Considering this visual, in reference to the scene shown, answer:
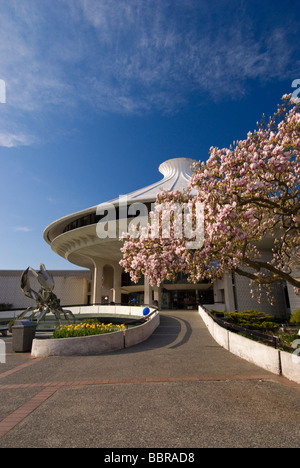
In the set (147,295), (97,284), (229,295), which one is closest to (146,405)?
(229,295)

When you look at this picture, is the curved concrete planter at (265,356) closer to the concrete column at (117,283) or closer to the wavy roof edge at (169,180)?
the wavy roof edge at (169,180)

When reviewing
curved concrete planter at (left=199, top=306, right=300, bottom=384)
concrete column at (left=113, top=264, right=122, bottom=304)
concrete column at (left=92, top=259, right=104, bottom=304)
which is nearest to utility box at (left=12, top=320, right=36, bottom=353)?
curved concrete planter at (left=199, top=306, right=300, bottom=384)

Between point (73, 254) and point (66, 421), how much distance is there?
42.9m

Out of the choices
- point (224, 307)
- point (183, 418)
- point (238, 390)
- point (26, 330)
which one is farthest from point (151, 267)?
point (224, 307)

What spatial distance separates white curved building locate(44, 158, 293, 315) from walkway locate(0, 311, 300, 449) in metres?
21.5

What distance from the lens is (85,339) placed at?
9867mm

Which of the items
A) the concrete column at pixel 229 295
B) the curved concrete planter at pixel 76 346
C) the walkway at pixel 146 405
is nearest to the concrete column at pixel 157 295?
the concrete column at pixel 229 295

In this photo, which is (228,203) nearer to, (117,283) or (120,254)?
(120,254)

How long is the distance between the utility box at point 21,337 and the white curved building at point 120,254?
19.1 meters

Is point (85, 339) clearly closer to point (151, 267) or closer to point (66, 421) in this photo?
point (151, 267)

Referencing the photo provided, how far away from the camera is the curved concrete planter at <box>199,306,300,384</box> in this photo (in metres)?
6.15

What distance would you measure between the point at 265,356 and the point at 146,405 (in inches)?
169

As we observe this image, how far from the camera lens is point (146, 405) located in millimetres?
4730

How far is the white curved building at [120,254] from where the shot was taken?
3456 centimetres
